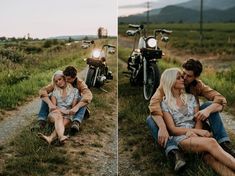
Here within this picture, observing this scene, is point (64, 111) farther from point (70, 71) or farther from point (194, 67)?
point (194, 67)

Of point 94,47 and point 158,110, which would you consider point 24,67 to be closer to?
point 94,47

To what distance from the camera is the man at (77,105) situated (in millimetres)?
2551

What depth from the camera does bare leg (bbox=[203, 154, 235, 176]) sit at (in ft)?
6.11

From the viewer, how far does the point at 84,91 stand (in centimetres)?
263

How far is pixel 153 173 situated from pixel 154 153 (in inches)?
5.0

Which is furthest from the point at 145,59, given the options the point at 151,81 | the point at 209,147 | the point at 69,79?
the point at 209,147

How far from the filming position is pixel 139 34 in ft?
8.40

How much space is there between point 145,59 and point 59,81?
564mm

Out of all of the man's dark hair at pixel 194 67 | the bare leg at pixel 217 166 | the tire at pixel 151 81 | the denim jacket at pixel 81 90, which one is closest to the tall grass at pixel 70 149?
the denim jacket at pixel 81 90

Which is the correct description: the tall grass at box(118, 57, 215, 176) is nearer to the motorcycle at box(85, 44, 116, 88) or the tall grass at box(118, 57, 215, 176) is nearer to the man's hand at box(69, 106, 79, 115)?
the motorcycle at box(85, 44, 116, 88)

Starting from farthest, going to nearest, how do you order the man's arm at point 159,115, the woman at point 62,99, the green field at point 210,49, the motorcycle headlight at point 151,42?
the woman at point 62,99 < the motorcycle headlight at point 151,42 < the green field at point 210,49 < the man's arm at point 159,115

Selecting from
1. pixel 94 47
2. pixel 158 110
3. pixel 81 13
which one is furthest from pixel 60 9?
pixel 158 110

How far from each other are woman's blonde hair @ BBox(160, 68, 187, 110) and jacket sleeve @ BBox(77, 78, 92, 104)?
0.60 m

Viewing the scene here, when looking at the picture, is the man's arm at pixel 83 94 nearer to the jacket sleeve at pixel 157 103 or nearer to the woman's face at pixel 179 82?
the jacket sleeve at pixel 157 103
